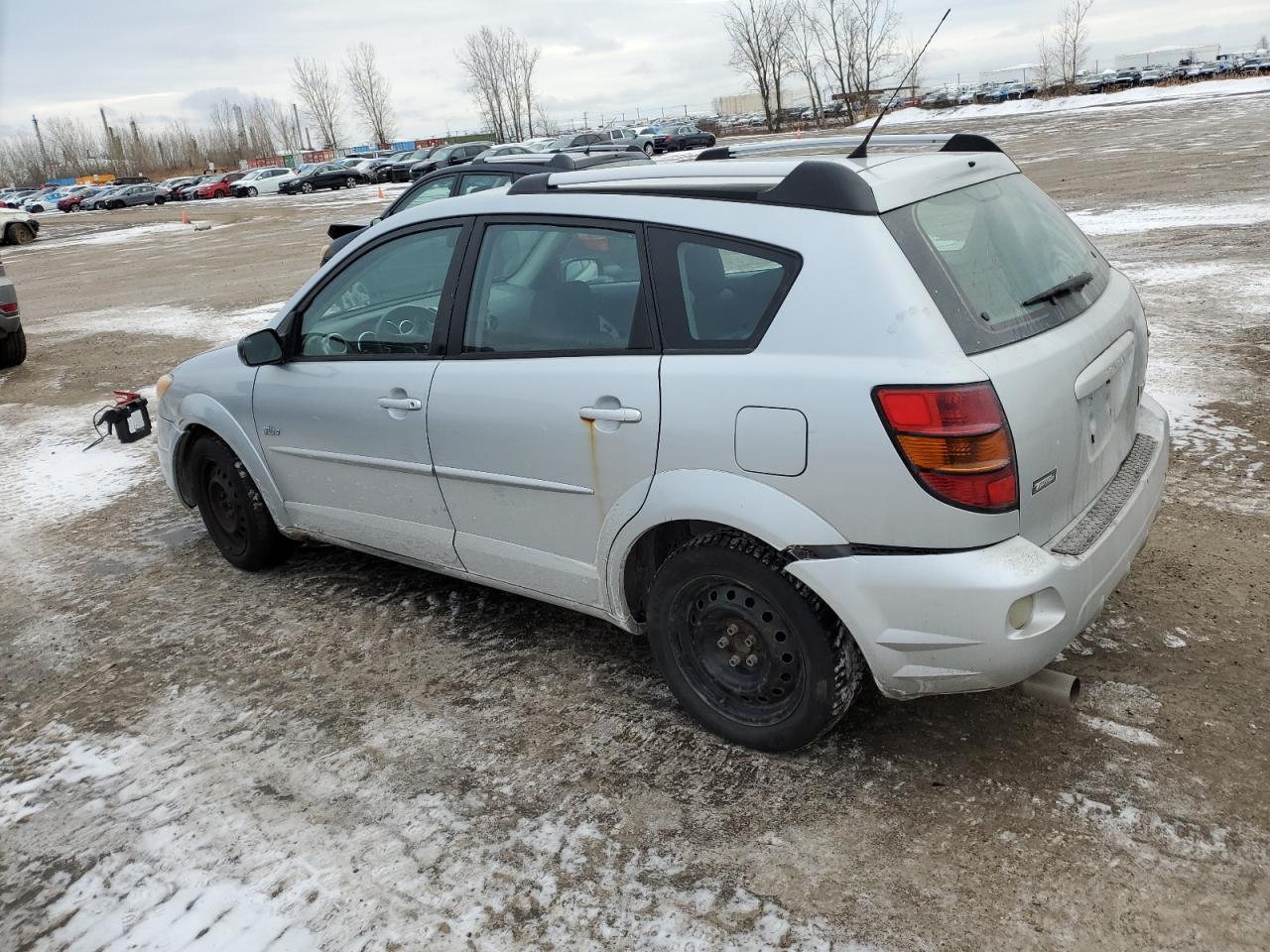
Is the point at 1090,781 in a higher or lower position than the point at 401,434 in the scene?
lower

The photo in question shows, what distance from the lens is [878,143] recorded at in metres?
3.76

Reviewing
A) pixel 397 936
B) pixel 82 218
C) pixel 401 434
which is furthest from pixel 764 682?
pixel 82 218


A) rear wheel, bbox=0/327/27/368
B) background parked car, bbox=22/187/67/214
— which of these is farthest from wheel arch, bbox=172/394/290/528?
background parked car, bbox=22/187/67/214

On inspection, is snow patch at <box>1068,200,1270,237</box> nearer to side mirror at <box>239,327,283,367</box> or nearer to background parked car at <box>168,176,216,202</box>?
side mirror at <box>239,327,283,367</box>

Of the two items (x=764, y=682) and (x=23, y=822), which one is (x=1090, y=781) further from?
(x=23, y=822)

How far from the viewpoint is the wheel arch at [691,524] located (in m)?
2.75

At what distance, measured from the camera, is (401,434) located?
3.79 metres

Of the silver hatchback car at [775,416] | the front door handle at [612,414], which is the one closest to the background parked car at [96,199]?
the silver hatchback car at [775,416]

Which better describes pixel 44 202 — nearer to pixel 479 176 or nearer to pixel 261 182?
pixel 261 182

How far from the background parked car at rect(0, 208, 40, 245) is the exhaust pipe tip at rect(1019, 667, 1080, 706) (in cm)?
3617

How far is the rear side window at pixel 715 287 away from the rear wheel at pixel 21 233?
116 feet

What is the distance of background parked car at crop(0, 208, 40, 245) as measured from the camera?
31.7 metres

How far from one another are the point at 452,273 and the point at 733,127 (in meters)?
73.2

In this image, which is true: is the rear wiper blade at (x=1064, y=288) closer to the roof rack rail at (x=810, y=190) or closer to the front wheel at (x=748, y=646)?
the roof rack rail at (x=810, y=190)
